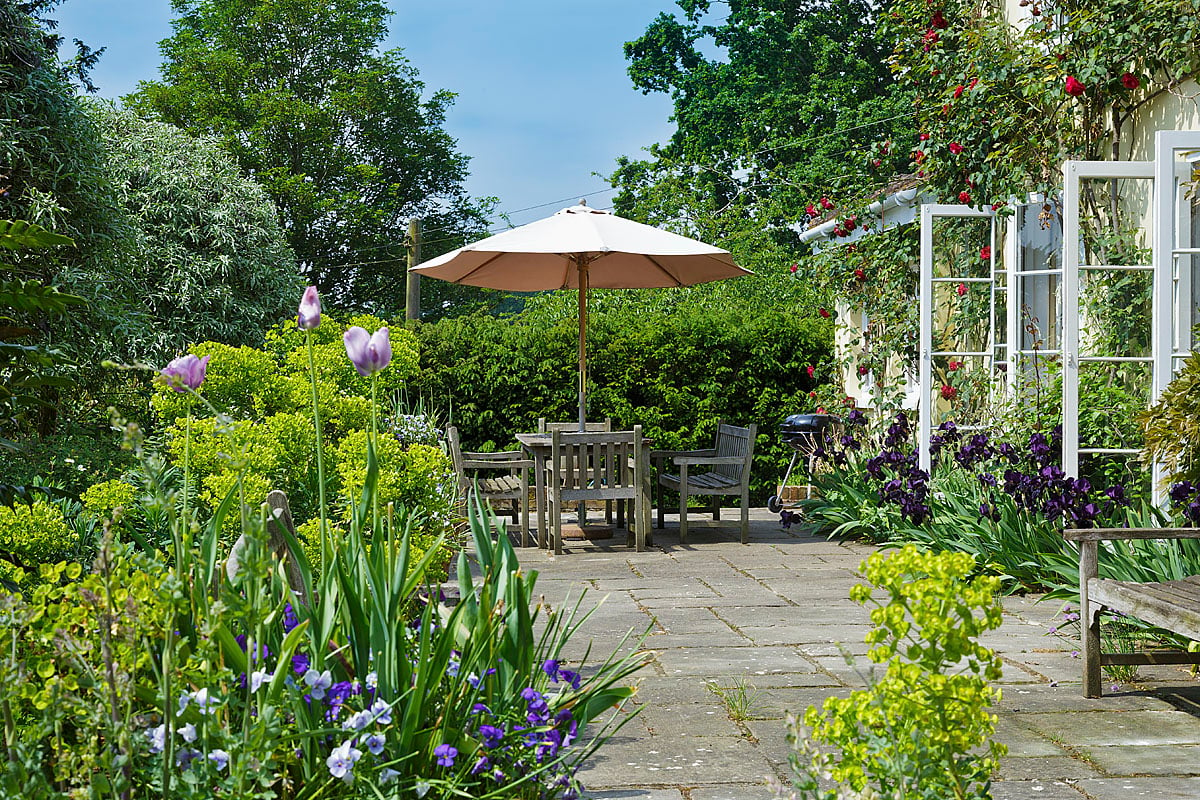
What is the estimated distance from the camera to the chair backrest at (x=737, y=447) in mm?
8148

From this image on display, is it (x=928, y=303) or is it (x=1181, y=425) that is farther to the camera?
(x=928, y=303)

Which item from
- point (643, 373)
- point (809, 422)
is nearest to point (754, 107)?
point (643, 373)

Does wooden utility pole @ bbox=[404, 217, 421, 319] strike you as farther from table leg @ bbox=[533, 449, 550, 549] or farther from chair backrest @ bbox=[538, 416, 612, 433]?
table leg @ bbox=[533, 449, 550, 549]

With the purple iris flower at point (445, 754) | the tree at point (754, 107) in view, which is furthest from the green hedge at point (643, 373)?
the tree at point (754, 107)

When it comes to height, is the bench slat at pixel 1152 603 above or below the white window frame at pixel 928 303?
below

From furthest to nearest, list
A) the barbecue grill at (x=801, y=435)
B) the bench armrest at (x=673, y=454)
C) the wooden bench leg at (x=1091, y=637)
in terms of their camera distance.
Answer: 1. the barbecue grill at (x=801, y=435)
2. the bench armrest at (x=673, y=454)
3. the wooden bench leg at (x=1091, y=637)

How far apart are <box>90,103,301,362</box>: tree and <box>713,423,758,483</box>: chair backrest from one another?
6.31 metres

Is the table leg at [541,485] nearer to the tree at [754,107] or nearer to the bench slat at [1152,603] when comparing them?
the bench slat at [1152,603]

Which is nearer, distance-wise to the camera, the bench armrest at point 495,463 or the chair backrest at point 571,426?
the bench armrest at point 495,463

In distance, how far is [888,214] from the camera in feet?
34.3

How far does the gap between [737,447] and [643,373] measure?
2.52 metres

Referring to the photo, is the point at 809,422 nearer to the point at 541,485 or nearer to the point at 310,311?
the point at 541,485

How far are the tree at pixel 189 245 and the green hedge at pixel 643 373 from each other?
3.25m

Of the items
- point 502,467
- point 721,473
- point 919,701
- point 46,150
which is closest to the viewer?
point 919,701
